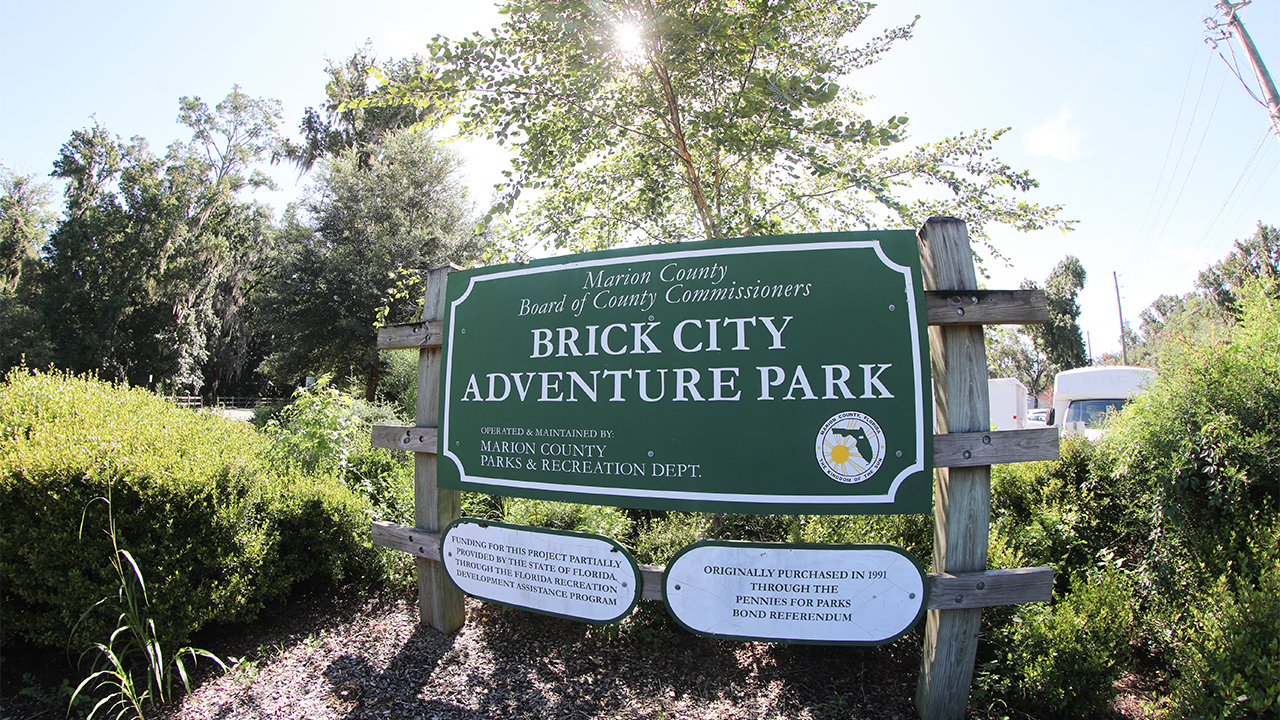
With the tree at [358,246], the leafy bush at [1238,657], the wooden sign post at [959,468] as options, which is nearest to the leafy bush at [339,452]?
the wooden sign post at [959,468]

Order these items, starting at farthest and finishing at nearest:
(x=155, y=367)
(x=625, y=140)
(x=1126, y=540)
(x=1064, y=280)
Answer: (x=1064, y=280) → (x=155, y=367) → (x=625, y=140) → (x=1126, y=540)

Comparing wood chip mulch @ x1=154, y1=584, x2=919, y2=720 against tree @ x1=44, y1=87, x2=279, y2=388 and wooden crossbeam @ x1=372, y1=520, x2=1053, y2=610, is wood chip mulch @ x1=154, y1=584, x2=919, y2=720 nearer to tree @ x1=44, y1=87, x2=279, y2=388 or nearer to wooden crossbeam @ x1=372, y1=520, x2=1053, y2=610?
wooden crossbeam @ x1=372, y1=520, x2=1053, y2=610

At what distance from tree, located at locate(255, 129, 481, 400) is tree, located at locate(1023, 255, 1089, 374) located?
1195 inches

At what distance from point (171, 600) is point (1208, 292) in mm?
44770

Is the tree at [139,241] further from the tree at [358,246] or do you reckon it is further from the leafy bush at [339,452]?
the leafy bush at [339,452]

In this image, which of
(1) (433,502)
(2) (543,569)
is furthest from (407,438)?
(2) (543,569)

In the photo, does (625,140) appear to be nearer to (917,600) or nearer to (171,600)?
(917,600)

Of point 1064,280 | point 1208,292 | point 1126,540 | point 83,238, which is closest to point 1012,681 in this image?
point 1126,540

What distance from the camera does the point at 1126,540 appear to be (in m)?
3.45

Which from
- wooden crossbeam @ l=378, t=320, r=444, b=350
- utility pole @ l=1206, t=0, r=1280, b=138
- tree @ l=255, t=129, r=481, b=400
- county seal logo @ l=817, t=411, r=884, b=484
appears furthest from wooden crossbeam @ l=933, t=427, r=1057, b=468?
tree @ l=255, t=129, r=481, b=400

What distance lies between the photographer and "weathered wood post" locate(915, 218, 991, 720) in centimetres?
261

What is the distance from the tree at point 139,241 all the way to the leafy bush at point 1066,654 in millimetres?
35756

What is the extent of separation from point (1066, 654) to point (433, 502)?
131 inches

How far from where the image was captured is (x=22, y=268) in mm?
30047
